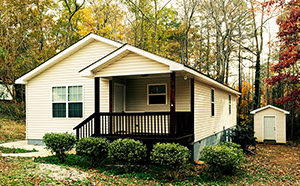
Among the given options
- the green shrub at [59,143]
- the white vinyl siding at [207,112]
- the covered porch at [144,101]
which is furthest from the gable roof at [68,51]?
the green shrub at [59,143]

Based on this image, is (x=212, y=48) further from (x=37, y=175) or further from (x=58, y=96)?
(x=37, y=175)

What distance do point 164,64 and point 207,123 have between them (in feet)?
18.2

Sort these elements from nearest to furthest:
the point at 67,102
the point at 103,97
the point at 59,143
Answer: the point at 59,143 < the point at 103,97 < the point at 67,102

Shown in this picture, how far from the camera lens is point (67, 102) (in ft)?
43.2

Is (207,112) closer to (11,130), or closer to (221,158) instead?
(221,158)

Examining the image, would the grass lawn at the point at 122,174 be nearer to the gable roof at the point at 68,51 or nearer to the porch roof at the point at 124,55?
the porch roof at the point at 124,55

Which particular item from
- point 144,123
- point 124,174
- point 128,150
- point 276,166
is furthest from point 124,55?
point 276,166

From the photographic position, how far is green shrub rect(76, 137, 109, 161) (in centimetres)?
933

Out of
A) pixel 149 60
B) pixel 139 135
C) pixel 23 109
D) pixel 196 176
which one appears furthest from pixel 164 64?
pixel 23 109

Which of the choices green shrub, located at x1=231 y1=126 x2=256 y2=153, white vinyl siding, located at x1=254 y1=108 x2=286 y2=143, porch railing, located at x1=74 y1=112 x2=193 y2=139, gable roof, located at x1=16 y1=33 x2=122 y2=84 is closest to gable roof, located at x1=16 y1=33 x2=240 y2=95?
gable roof, located at x1=16 y1=33 x2=122 y2=84

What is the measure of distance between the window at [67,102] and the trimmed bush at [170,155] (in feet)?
19.8

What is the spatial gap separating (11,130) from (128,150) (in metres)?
12.3

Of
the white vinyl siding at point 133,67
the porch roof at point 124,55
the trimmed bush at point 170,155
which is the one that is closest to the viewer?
the trimmed bush at point 170,155

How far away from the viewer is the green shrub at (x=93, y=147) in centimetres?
933
